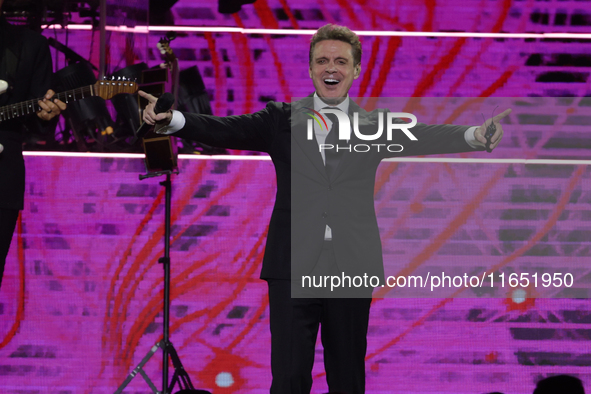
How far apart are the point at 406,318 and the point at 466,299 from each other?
0.34m

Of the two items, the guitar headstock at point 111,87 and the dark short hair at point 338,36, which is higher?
the guitar headstock at point 111,87

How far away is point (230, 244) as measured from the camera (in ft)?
11.5

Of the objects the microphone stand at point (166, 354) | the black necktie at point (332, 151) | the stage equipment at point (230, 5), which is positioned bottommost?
the microphone stand at point (166, 354)

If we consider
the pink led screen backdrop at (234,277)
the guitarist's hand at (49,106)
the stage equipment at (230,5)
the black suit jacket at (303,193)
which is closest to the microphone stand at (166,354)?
the pink led screen backdrop at (234,277)

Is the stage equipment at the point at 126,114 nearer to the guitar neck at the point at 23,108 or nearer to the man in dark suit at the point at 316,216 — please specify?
the guitar neck at the point at 23,108

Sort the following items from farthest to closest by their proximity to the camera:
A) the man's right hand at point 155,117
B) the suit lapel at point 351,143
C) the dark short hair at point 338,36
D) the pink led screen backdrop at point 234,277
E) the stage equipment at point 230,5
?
the stage equipment at point 230,5 → the pink led screen backdrop at point 234,277 → the dark short hair at point 338,36 → the suit lapel at point 351,143 → the man's right hand at point 155,117

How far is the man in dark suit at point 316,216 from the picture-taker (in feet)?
7.25

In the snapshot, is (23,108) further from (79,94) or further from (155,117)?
(155,117)

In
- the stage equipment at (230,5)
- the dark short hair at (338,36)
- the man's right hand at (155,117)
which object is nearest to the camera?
the man's right hand at (155,117)

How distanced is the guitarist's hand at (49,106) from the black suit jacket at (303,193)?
3.00 feet

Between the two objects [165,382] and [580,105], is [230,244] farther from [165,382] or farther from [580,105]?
[580,105]

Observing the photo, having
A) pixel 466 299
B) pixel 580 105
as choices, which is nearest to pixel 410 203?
pixel 466 299

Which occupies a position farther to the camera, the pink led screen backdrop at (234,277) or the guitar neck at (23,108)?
the pink led screen backdrop at (234,277)

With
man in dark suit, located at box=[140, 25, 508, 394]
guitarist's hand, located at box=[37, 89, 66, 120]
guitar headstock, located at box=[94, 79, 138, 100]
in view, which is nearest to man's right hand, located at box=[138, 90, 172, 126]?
man in dark suit, located at box=[140, 25, 508, 394]
